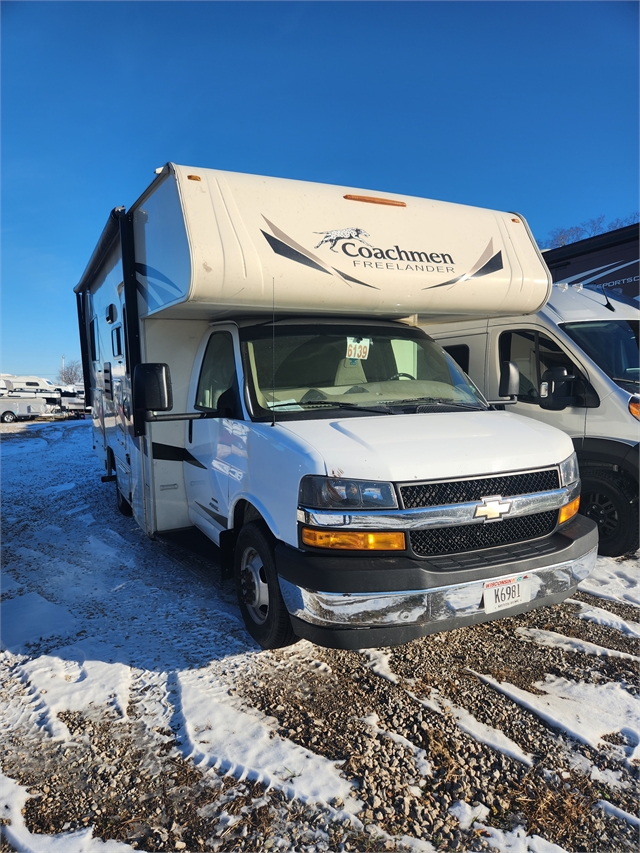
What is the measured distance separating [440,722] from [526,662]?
0.90m

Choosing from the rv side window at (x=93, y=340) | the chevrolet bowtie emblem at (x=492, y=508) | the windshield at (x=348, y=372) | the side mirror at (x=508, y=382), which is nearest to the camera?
the chevrolet bowtie emblem at (x=492, y=508)

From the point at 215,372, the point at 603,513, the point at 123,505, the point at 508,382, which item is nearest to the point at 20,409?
the point at 123,505

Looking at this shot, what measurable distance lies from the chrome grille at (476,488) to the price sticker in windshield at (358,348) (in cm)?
167

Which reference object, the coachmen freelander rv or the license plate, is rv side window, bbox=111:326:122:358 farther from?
the license plate

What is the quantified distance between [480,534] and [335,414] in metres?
1.21

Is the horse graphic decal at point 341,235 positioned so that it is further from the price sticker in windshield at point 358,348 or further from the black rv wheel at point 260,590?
the black rv wheel at point 260,590

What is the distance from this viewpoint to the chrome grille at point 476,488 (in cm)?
314

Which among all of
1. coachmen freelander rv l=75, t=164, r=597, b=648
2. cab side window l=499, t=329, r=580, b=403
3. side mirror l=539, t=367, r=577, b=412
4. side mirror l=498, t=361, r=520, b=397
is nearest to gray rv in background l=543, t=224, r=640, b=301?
cab side window l=499, t=329, r=580, b=403

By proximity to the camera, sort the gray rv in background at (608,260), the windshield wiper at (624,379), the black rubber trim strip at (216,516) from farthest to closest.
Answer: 1. the gray rv in background at (608,260)
2. the windshield wiper at (624,379)
3. the black rubber trim strip at (216,516)

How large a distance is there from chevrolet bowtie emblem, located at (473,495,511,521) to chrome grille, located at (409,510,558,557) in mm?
63

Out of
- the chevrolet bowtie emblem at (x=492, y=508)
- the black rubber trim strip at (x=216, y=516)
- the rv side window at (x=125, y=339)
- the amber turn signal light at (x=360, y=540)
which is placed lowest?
the black rubber trim strip at (x=216, y=516)

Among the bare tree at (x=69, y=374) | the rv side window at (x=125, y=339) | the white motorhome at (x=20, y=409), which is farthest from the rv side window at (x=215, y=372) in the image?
the bare tree at (x=69, y=374)

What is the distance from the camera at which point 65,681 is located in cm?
349

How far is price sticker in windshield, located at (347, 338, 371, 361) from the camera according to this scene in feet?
15.1
